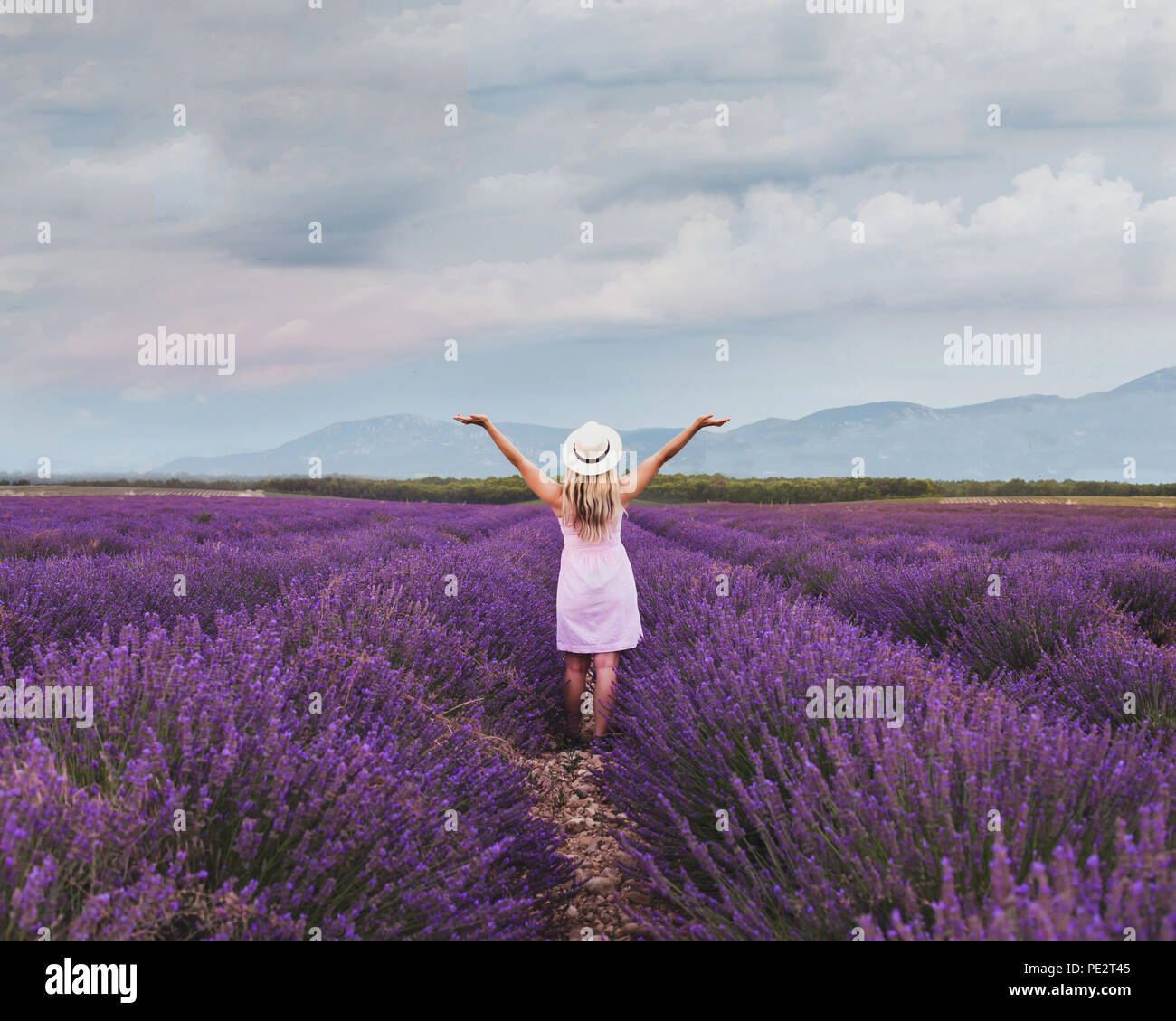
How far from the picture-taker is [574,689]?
359 centimetres

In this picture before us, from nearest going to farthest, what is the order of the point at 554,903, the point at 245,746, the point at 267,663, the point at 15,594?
1. the point at 245,746
2. the point at 554,903
3. the point at 267,663
4. the point at 15,594

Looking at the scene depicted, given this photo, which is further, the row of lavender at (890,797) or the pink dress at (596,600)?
the pink dress at (596,600)

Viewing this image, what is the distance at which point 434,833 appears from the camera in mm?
1657

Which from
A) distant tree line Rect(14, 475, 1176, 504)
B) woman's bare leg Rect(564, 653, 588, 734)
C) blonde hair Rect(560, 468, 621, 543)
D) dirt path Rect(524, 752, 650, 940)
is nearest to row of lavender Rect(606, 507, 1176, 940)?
dirt path Rect(524, 752, 650, 940)

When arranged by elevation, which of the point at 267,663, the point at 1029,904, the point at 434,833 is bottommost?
the point at 434,833

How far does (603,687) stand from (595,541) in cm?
68

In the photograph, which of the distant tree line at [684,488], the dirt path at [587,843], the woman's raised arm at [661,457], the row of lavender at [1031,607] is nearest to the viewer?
the dirt path at [587,843]

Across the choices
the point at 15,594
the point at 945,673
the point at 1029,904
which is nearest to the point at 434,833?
the point at 1029,904

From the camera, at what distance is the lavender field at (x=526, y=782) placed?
1.26 meters

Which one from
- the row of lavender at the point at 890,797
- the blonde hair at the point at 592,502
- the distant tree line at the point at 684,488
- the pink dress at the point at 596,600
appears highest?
the distant tree line at the point at 684,488

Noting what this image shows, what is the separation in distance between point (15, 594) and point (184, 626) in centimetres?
193

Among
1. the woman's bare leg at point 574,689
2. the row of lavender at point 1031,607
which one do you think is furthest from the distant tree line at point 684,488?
the woman's bare leg at point 574,689

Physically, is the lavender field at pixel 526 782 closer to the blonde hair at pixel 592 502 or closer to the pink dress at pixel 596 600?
the pink dress at pixel 596 600

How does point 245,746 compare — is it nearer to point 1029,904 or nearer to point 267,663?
point 267,663
